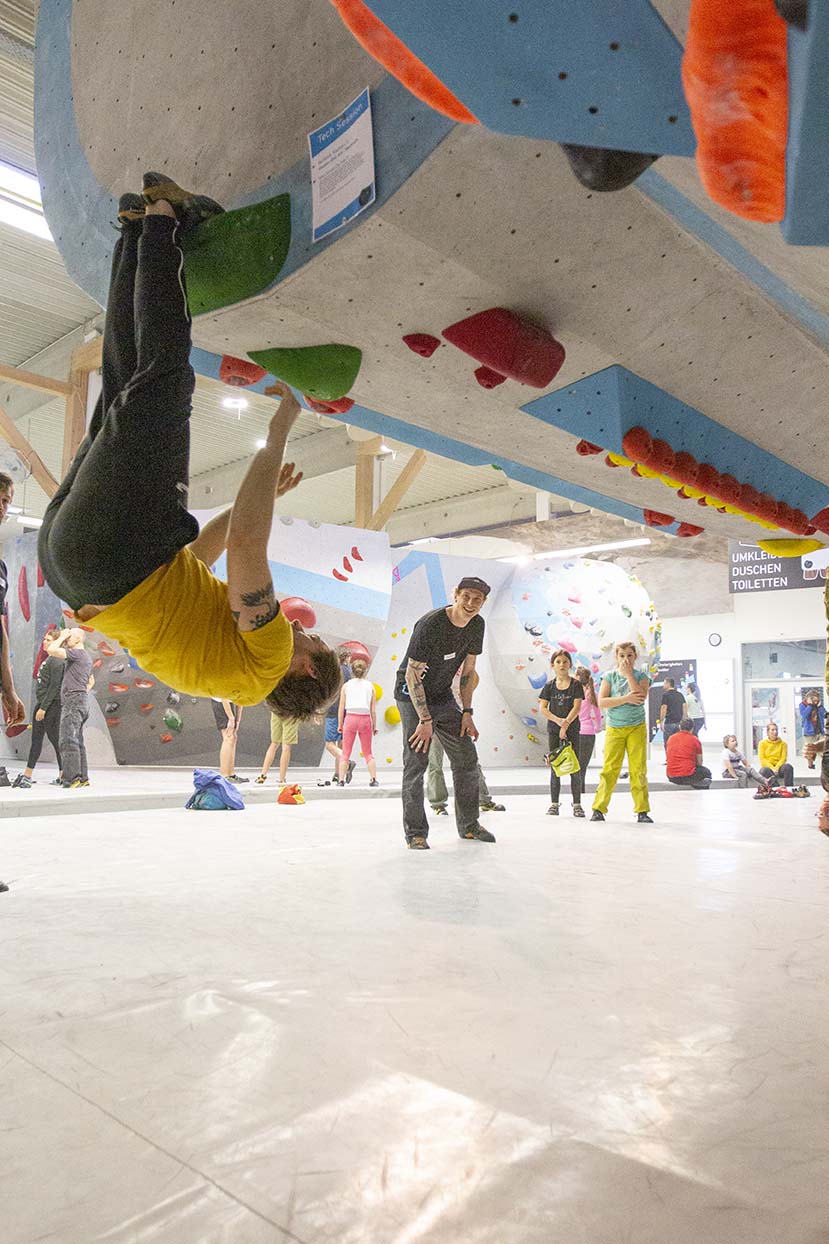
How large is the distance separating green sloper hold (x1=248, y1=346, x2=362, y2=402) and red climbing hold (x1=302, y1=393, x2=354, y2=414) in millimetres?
172

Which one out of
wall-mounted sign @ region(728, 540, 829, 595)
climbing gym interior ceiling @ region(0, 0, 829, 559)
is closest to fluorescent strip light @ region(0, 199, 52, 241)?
climbing gym interior ceiling @ region(0, 0, 829, 559)

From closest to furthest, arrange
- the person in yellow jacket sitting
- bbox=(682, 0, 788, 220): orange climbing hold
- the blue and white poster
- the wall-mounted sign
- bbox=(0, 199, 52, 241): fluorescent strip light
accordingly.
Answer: bbox=(682, 0, 788, 220): orange climbing hold < the blue and white poster < bbox=(0, 199, 52, 241): fluorescent strip light < the person in yellow jacket sitting < the wall-mounted sign

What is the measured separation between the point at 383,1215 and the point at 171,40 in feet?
9.84

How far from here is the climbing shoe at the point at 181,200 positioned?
239 cm

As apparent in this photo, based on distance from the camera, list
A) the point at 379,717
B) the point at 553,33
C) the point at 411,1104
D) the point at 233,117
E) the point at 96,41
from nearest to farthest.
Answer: the point at 553,33 < the point at 411,1104 < the point at 233,117 < the point at 96,41 < the point at 379,717

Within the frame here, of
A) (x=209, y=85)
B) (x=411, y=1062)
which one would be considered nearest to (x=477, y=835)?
(x=411, y=1062)

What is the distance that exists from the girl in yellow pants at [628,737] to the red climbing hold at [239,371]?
4229 millimetres

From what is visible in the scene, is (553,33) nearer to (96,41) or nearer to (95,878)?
(96,41)

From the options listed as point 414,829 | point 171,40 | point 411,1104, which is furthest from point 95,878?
point 171,40

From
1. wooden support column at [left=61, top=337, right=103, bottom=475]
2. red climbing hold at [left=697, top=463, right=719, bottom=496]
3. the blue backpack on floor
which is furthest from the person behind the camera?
wooden support column at [left=61, top=337, right=103, bottom=475]

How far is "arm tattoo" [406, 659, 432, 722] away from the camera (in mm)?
4871

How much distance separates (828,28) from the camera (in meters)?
0.82

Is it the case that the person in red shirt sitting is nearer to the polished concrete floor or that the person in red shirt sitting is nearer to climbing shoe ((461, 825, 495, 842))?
climbing shoe ((461, 825, 495, 842))

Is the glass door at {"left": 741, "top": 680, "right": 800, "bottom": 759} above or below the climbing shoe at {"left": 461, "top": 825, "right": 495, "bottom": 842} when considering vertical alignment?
above
